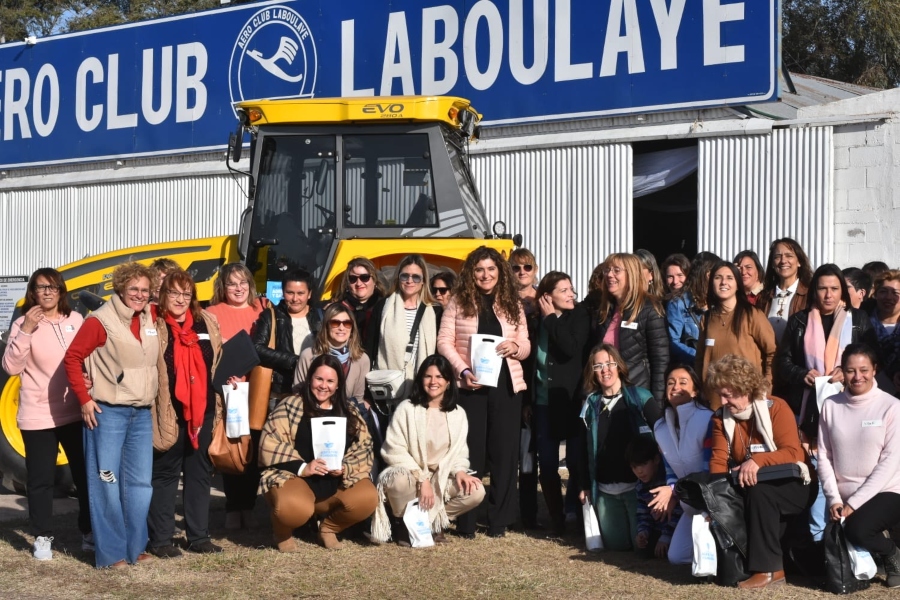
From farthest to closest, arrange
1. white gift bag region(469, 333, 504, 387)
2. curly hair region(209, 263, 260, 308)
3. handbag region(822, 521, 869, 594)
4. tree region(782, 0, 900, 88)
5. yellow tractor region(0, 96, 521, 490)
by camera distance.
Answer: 1. tree region(782, 0, 900, 88)
2. yellow tractor region(0, 96, 521, 490)
3. curly hair region(209, 263, 260, 308)
4. white gift bag region(469, 333, 504, 387)
5. handbag region(822, 521, 869, 594)

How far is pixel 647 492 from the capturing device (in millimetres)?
6988

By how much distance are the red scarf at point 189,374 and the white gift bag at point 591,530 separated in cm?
243

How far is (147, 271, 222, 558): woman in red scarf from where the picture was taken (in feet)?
22.2

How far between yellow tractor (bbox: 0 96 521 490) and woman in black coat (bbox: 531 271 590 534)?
59.0 inches

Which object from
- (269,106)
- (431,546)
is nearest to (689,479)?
(431,546)

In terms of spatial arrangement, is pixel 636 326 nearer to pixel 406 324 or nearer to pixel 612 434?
pixel 612 434

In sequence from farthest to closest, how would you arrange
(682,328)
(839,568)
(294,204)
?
(294,204), (682,328), (839,568)

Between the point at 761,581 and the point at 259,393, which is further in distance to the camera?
the point at 259,393

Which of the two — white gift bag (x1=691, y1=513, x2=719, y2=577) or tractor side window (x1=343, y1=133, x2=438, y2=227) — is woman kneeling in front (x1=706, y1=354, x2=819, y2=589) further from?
tractor side window (x1=343, y1=133, x2=438, y2=227)

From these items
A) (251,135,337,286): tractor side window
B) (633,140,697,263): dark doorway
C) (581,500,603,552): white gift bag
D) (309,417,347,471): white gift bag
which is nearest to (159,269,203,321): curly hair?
(309,417,347,471): white gift bag

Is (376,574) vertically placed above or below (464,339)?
below

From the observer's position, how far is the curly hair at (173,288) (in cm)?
685

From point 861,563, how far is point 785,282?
210 cm

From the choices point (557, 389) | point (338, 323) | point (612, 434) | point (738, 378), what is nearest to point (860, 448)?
point (738, 378)
